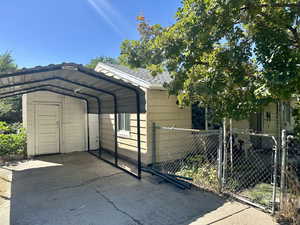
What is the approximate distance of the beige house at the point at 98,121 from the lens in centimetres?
620

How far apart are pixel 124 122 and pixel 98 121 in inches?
90.9

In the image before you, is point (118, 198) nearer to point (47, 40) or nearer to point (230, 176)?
point (230, 176)

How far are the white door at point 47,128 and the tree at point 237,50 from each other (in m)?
6.49

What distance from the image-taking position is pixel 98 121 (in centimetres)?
911

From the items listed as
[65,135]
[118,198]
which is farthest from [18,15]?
[118,198]

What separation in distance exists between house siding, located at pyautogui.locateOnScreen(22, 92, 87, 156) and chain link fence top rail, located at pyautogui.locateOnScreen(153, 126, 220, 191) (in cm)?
434

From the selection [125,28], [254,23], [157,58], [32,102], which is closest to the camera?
[254,23]

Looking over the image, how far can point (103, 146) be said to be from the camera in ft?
29.0

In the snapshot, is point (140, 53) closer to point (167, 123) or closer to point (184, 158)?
point (167, 123)

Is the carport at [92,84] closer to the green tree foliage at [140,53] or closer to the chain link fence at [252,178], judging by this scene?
the green tree foliage at [140,53]

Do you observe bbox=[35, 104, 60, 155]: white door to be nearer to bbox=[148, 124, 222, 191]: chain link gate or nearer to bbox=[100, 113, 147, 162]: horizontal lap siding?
bbox=[100, 113, 147, 162]: horizontal lap siding

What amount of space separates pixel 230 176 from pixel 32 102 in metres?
7.74

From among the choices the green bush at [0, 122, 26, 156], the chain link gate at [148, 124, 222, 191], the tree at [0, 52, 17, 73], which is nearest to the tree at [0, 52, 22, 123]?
→ the tree at [0, 52, 17, 73]

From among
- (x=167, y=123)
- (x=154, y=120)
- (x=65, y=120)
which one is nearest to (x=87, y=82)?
(x=154, y=120)
